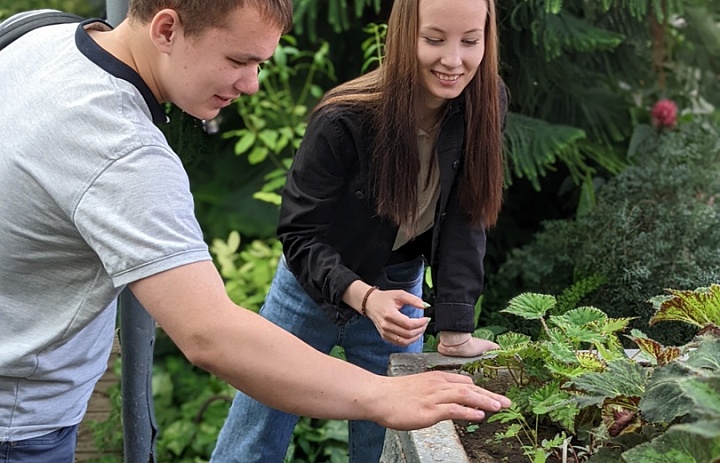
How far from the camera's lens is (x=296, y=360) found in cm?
140

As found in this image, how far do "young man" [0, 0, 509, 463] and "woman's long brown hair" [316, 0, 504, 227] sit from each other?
68 centimetres

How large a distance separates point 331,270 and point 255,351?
804 mm

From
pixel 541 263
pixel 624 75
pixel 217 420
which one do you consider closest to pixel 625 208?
pixel 541 263

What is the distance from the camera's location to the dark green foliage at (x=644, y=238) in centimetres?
301

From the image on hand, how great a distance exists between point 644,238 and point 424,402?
1916mm

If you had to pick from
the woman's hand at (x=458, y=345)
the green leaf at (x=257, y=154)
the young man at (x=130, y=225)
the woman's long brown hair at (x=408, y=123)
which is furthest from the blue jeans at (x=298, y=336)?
the green leaf at (x=257, y=154)

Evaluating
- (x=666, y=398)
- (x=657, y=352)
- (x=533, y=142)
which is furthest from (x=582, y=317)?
(x=533, y=142)

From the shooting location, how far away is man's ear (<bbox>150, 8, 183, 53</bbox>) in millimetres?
1466

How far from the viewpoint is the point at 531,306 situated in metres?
2.12

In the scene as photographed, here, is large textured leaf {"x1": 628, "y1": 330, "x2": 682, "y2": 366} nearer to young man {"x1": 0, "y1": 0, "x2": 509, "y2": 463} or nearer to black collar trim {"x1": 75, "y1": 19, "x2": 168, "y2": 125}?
young man {"x1": 0, "y1": 0, "x2": 509, "y2": 463}

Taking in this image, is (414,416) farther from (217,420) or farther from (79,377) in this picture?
(217,420)

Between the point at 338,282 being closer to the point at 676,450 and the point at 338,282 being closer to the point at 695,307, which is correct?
the point at 695,307

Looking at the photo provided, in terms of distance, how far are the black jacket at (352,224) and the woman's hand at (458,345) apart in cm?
3

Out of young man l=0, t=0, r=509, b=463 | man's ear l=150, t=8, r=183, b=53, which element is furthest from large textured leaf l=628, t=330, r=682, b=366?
man's ear l=150, t=8, r=183, b=53
